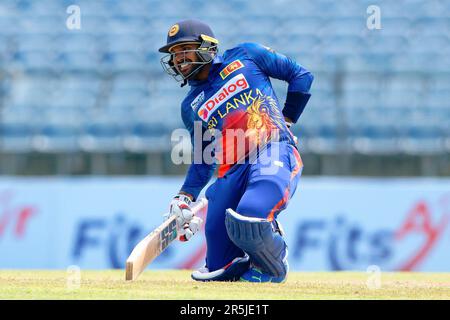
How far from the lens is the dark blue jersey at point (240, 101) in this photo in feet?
20.7

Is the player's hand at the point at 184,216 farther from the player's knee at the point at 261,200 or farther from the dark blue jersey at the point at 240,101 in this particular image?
the player's knee at the point at 261,200

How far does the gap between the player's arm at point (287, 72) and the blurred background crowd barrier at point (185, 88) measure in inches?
164

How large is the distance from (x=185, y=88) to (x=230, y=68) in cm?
550

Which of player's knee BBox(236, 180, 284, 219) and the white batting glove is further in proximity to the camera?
the white batting glove

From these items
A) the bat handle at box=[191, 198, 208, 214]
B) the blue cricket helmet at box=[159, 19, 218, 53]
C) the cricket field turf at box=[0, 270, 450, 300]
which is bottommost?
the cricket field turf at box=[0, 270, 450, 300]

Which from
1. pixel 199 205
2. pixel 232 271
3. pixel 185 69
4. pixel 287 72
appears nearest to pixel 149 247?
pixel 232 271

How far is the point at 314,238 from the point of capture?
10.1m

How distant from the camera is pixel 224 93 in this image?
637 cm

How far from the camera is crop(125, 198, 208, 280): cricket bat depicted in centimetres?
577

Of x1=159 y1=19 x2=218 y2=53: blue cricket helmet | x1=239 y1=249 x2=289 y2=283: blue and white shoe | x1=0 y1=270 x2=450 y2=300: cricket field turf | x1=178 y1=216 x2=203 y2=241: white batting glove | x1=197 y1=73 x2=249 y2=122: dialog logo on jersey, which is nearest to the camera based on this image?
x1=0 y1=270 x2=450 y2=300: cricket field turf

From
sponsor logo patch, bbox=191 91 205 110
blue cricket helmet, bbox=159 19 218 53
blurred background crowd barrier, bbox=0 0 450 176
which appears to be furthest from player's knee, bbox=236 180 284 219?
blurred background crowd barrier, bbox=0 0 450 176

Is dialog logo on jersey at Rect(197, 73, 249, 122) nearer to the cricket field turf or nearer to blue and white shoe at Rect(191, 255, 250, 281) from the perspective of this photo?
blue and white shoe at Rect(191, 255, 250, 281)

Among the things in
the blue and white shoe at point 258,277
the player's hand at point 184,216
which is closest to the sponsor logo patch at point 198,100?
the player's hand at point 184,216

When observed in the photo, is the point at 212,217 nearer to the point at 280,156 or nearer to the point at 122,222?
the point at 280,156
